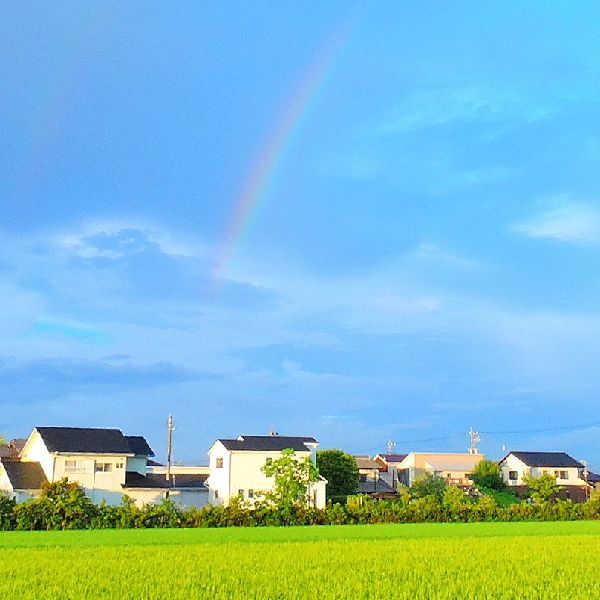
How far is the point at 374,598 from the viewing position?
12367mm

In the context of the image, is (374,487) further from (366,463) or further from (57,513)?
(57,513)

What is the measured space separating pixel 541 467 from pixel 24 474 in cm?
4720

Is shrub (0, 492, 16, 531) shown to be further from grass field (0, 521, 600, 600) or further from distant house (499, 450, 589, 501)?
distant house (499, 450, 589, 501)

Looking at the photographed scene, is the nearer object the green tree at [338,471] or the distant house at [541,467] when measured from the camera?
the green tree at [338,471]

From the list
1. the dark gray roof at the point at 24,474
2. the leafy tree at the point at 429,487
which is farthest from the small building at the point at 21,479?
the leafy tree at the point at 429,487

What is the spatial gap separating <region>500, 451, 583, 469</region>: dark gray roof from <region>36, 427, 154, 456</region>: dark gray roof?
39929 millimetres

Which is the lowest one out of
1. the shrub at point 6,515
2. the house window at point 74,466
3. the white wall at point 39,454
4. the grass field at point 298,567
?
the grass field at point 298,567

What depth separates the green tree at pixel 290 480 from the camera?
127 ft

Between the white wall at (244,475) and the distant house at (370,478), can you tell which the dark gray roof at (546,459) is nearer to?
the distant house at (370,478)

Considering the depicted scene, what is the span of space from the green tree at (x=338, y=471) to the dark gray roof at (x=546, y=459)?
21.8 m

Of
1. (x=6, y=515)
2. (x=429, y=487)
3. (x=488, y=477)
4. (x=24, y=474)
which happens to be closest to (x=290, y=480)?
(x=6, y=515)

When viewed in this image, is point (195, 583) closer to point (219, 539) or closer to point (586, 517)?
point (219, 539)

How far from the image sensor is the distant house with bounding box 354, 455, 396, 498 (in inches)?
2955

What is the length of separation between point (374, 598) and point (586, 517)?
3596 cm
